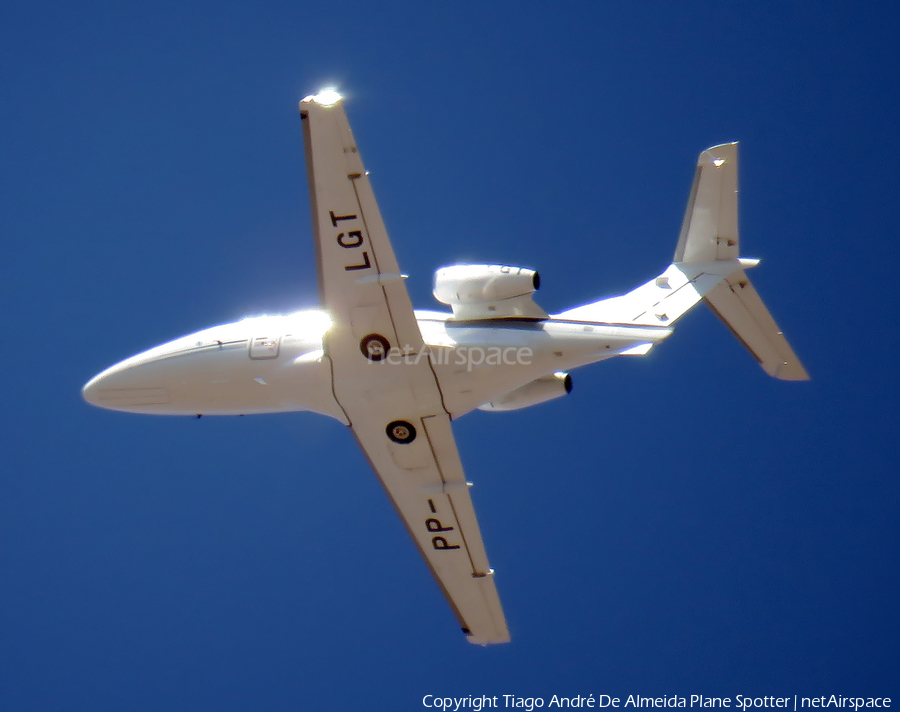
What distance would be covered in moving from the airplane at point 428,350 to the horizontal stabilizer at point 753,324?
0.07 feet

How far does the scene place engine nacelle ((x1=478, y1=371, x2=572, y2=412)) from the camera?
1806 cm

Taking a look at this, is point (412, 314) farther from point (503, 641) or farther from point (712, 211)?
point (503, 641)

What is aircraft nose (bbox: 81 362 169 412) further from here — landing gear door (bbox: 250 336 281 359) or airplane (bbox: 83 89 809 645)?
landing gear door (bbox: 250 336 281 359)

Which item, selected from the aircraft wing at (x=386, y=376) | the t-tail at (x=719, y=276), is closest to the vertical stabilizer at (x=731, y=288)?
the t-tail at (x=719, y=276)

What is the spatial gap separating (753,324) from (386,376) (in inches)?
260

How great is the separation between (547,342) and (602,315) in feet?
4.07

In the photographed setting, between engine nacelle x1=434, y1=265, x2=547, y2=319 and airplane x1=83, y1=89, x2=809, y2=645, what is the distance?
2 cm

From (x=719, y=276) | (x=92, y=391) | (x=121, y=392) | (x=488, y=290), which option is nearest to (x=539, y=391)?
(x=488, y=290)

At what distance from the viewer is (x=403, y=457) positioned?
60.9 feet

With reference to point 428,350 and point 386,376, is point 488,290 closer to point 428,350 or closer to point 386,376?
point 428,350

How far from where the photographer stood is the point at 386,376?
17266 mm

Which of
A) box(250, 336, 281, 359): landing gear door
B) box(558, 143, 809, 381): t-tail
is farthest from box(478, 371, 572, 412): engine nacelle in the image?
box(250, 336, 281, 359): landing gear door

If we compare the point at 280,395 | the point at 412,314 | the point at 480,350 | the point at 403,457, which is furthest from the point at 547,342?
the point at 280,395

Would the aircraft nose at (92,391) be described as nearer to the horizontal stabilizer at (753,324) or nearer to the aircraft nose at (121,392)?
the aircraft nose at (121,392)
